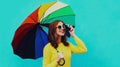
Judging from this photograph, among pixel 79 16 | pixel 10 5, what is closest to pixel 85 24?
pixel 79 16

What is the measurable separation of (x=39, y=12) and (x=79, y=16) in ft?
1.47

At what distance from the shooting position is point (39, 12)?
366 cm

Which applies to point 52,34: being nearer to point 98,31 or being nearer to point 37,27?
point 37,27

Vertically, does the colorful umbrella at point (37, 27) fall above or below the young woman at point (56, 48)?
above

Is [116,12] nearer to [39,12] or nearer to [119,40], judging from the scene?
[119,40]

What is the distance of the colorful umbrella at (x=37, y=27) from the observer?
11.6 ft

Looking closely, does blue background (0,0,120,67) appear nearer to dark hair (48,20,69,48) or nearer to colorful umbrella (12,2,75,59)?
colorful umbrella (12,2,75,59)

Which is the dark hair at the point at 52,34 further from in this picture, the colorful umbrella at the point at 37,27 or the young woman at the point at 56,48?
the colorful umbrella at the point at 37,27

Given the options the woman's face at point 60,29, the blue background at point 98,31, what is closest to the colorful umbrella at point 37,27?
the woman's face at point 60,29

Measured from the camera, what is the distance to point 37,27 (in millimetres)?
3660

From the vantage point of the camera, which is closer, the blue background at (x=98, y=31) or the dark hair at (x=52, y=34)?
the dark hair at (x=52, y=34)

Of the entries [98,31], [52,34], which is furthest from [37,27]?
[98,31]

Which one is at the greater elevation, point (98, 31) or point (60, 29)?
point (98, 31)

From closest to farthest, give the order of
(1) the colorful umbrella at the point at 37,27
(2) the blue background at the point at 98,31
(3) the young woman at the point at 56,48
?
(3) the young woman at the point at 56,48 → (1) the colorful umbrella at the point at 37,27 → (2) the blue background at the point at 98,31
